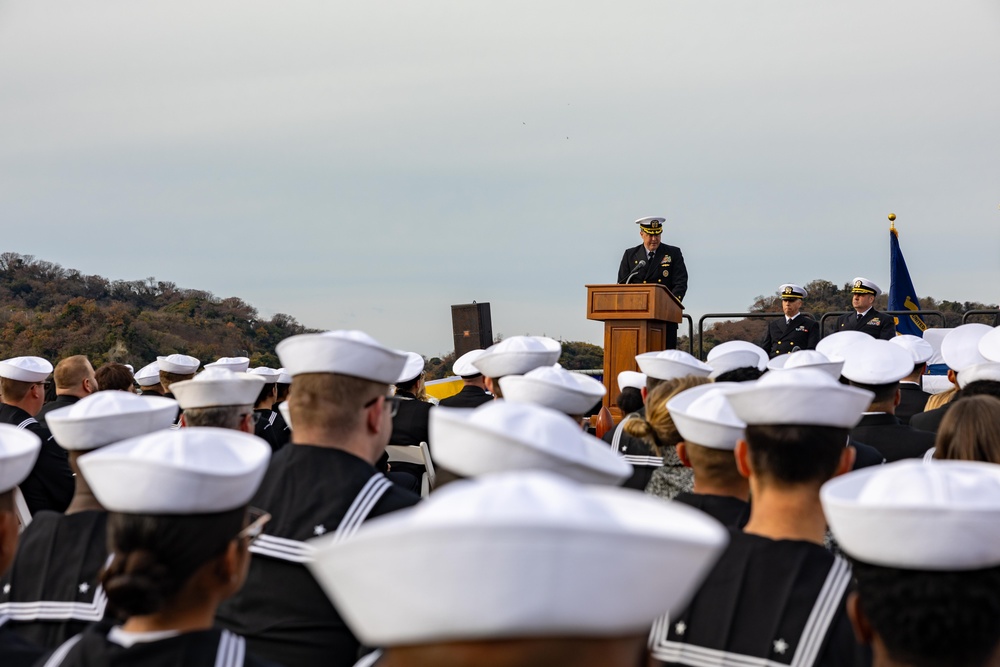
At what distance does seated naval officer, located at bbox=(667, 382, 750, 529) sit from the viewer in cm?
301

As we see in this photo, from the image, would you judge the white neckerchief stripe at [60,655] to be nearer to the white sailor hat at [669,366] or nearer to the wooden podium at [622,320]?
the white sailor hat at [669,366]

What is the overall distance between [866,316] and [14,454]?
9574 mm

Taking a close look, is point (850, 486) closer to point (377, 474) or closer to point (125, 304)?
point (377, 474)

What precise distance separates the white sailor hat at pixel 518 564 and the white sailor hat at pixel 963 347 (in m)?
5.60

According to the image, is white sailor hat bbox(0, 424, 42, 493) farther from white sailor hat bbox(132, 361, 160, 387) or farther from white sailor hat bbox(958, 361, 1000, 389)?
white sailor hat bbox(132, 361, 160, 387)

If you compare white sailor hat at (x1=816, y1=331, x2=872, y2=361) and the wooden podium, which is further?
the wooden podium

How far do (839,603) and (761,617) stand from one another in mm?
176

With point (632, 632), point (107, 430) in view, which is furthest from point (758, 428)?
point (107, 430)

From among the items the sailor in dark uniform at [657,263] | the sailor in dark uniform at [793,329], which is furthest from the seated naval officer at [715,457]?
the sailor in dark uniform at [793,329]

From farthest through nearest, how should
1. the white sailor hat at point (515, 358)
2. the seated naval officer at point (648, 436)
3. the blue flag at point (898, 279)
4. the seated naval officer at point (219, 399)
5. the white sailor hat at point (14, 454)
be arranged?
the blue flag at point (898, 279) < the white sailor hat at point (515, 358) < the seated naval officer at point (219, 399) < the seated naval officer at point (648, 436) < the white sailor hat at point (14, 454)

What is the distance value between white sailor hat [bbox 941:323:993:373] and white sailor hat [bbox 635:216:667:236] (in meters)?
4.58

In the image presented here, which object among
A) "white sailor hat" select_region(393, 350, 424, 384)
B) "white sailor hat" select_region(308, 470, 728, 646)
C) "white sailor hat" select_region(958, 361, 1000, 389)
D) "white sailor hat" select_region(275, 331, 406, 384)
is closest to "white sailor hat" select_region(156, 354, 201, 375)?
"white sailor hat" select_region(393, 350, 424, 384)

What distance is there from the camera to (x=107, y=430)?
11.1 ft

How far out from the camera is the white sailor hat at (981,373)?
4.87m
